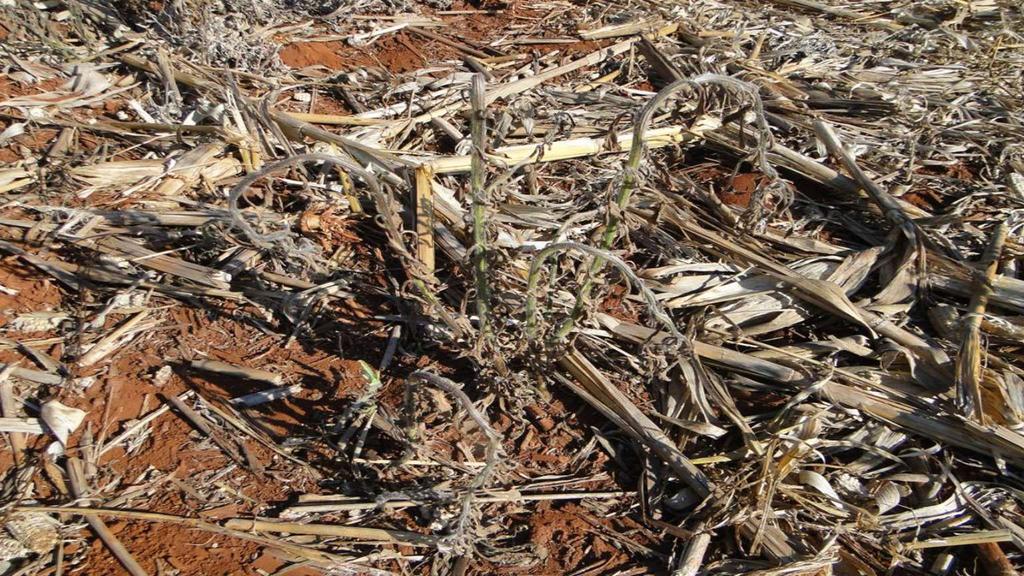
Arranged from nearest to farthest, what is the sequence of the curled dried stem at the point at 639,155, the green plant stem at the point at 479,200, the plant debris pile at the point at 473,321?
the curled dried stem at the point at 639,155 → the green plant stem at the point at 479,200 → the plant debris pile at the point at 473,321

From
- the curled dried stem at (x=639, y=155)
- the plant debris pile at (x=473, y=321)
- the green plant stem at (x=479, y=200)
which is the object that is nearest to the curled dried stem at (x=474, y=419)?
the plant debris pile at (x=473, y=321)

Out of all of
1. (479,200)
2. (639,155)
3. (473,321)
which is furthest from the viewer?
(473,321)

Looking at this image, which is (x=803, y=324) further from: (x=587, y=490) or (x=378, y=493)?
(x=378, y=493)

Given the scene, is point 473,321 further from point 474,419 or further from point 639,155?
point 639,155

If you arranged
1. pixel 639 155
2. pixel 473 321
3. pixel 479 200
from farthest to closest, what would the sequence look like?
pixel 473 321, pixel 479 200, pixel 639 155

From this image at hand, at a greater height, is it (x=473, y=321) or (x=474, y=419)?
(x=474, y=419)

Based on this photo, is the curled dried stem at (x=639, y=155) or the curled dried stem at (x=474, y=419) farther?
the curled dried stem at (x=474, y=419)

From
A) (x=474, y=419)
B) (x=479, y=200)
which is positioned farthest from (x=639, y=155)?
(x=474, y=419)

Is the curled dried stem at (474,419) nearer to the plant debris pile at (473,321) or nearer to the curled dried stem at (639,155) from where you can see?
the plant debris pile at (473,321)

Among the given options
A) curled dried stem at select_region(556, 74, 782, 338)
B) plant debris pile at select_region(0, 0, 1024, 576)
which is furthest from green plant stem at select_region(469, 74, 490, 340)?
curled dried stem at select_region(556, 74, 782, 338)

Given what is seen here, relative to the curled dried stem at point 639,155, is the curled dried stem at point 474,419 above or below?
below

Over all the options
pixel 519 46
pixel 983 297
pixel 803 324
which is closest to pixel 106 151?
pixel 519 46

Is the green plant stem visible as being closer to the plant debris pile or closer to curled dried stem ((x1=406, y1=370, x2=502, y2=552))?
the plant debris pile

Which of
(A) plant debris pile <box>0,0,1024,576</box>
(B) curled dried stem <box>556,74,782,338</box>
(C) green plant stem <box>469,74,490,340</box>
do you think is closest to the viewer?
(B) curled dried stem <box>556,74,782,338</box>
